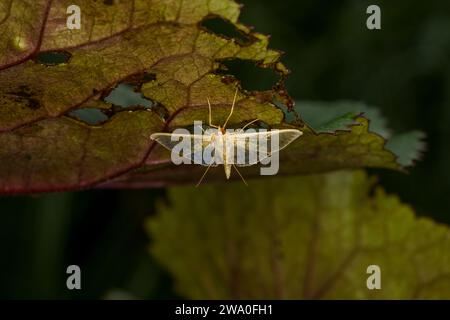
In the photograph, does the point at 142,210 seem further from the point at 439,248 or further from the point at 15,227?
the point at 439,248

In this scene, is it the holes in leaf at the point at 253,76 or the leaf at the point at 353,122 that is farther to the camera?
the holes in leaf at the point at 253,76

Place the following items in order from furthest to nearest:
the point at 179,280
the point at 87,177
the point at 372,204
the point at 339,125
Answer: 1. the point at 179,280
2. the point at 372,204
3. the point at 87,177
4. the point at 339,125

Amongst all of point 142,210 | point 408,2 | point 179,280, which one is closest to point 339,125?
point 179,280

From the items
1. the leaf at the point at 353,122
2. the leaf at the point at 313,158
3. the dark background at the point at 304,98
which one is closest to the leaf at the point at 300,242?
the leaf at the point at 353,122

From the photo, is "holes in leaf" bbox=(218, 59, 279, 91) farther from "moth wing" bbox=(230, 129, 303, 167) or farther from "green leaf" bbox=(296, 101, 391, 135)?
"moth wing" bbox=(230, 129, 303, 167)

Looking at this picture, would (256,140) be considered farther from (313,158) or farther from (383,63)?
(383,63)

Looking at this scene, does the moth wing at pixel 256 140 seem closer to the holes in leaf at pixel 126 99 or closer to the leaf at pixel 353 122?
the leaf at pixel 353 122
